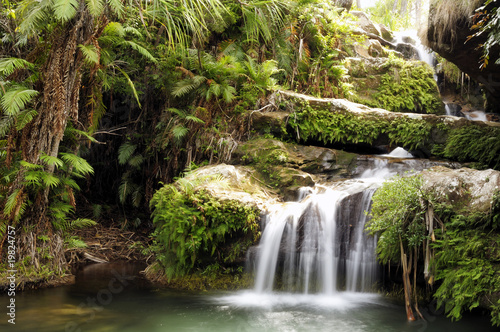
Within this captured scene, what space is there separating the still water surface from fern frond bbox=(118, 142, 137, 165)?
358 cm

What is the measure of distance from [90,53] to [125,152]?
403 centimetres

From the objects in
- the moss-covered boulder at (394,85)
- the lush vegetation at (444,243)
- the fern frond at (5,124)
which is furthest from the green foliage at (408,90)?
the fern frond at (5,124)

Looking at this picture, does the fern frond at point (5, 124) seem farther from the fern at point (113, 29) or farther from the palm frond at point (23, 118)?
the fern at point (113, 29)

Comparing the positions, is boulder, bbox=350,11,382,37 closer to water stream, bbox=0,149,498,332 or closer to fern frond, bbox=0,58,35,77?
water stream, bbox=0,149,498,332

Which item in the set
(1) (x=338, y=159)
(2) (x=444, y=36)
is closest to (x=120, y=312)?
(1) (x=338, y=159)

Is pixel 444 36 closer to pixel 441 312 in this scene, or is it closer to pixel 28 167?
pixel 441 312

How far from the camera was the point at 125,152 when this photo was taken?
9.35 metres

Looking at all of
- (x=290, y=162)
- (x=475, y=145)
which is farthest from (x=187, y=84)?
(x=475, y=145)

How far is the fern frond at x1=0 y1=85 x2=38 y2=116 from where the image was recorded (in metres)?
5.23

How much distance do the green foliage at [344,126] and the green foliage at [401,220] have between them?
3635 millimetres

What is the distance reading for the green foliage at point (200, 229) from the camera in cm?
625

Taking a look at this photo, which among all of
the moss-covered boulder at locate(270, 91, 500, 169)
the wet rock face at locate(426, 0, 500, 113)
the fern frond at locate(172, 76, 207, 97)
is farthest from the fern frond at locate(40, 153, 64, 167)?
the wet rock face at locate(426, 0, 500, 113)

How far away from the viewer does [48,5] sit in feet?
17.8

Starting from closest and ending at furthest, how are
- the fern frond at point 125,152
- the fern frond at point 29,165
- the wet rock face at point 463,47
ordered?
the fern frond at point 29,165, the wet rock face at point 463,47, the fern frond at point 125,152
